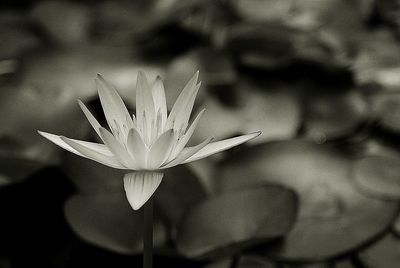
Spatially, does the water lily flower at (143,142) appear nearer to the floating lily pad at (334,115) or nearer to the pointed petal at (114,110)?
the pointed petal at (114,110)

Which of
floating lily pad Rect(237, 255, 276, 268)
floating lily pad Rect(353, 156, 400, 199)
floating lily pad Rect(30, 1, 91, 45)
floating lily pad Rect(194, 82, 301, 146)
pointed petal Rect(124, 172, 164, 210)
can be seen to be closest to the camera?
pointed petal Rect(124, 172, 164, 210)

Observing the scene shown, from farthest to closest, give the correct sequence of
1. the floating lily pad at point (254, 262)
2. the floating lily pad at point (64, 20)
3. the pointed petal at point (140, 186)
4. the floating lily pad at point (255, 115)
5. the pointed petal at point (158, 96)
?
the floating lily pad at point (64, 20), the floating lily pad at point (255, 115), the floating lily pad at point (254, 262), the pointed petal at point (158, 96), the pointed petal at point (140, 186)

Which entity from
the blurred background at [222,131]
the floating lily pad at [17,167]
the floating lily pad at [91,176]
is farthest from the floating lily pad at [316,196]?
the floating lily pad at [17,167]

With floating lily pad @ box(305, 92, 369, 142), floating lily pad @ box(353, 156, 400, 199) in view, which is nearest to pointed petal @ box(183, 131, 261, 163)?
floating lily pad @ box(353, 156, 400, 199)

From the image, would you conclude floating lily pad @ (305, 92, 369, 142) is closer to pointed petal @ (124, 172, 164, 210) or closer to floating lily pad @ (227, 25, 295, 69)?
floating lily pad @ (227, 25, 295, 69)

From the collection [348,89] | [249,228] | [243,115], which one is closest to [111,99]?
[249,228]

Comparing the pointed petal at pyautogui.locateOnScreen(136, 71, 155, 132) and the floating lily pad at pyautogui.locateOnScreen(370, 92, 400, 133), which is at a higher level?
the pointed petal at pyautogui.locateOnScreen(136, 71, 155, 132)

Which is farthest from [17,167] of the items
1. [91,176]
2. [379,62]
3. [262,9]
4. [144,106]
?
[379,62]
